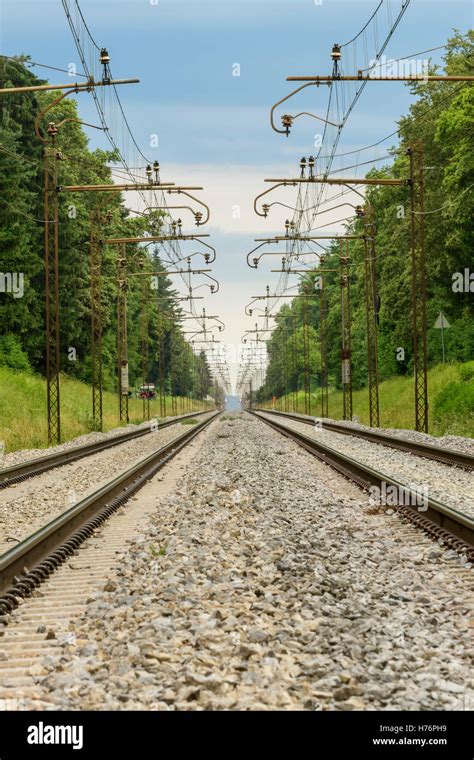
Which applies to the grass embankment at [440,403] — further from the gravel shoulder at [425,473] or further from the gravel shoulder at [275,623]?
the gravel shoulder at [275,623]

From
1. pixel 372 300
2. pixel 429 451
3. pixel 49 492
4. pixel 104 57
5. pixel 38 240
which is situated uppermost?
pixel 38 240

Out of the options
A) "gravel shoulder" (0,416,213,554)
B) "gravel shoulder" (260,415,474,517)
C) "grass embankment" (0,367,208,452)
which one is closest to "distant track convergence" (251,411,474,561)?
"gravel shoulder" (260,415,474,517)

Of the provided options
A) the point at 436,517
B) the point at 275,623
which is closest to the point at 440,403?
the point at 436,517

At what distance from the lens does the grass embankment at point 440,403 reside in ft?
93.2

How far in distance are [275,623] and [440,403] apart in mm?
26721

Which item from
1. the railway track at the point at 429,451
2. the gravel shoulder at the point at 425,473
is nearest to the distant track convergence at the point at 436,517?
the gravel shoulder at the point at 425,473

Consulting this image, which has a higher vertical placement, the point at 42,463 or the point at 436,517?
the point at 436,517

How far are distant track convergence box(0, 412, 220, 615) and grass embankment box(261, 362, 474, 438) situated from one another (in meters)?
15.2

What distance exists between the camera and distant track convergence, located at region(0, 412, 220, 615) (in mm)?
7309

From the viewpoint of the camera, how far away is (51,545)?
9180 millimetres

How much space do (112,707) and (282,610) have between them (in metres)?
2.05

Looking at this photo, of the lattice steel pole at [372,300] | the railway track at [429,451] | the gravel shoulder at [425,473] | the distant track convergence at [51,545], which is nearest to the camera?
the distant track convergence at [51,545]

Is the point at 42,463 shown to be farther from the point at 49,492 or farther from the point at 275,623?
the point at 275,623

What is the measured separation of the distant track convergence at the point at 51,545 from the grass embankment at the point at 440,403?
50.0 ft
